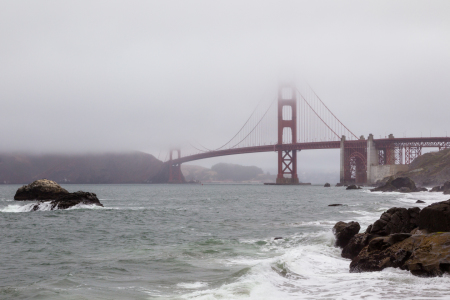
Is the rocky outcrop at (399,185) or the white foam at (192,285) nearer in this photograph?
the white foam at (192,285)

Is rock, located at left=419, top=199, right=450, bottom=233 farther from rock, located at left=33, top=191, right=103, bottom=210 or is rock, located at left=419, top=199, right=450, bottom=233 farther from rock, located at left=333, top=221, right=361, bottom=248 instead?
rock, located at left=33, top=191, right=103, bottom=210

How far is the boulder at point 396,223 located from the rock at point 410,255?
203 centimetres

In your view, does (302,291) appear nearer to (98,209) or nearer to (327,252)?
(327,252)

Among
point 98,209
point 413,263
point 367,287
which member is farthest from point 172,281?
point 98,209

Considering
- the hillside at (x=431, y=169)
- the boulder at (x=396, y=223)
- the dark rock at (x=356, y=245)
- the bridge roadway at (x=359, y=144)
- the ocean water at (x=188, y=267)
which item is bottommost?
the ocean water at (x=188, y=267)

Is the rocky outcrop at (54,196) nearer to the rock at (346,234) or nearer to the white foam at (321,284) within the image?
the rock at (346,234)

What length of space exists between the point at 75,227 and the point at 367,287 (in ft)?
46.9

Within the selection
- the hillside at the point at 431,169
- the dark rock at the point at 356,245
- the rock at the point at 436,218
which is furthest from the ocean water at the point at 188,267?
the hillside at the point at 431,169

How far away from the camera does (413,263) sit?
800 cm

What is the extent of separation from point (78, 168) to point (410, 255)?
194895 mm

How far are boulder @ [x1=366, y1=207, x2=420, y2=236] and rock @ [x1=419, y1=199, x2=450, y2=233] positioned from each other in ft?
2.76

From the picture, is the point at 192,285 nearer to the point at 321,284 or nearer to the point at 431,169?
the point at 321,284

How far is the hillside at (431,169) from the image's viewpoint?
68.6m

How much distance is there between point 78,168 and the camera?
191m
